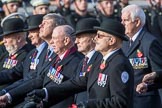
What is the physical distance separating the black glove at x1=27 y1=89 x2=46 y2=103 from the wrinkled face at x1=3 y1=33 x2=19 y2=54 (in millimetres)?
2623

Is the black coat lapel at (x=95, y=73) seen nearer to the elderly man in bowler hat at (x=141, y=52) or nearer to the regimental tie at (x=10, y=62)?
the elderly man in bowler hat at (x=141, y=52)

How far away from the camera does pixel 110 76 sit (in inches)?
268

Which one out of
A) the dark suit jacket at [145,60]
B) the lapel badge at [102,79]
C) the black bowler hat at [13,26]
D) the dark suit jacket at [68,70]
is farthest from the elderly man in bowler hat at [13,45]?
the lapel badge at [102,79]

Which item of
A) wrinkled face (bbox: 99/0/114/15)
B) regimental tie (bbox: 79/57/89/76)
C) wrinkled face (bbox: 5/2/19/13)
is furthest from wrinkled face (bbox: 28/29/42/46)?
wrinkled face (bbox: 99/0/114/15)

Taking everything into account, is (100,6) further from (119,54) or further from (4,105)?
(119,54)

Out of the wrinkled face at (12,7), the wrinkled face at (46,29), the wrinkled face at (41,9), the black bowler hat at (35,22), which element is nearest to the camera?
the wrinkled face at (46,29)

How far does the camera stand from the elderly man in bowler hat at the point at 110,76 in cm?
667

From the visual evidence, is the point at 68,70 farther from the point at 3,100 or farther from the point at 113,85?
the point at 113,85

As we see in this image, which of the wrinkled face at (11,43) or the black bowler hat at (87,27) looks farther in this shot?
the wrinkled face at (11,43)

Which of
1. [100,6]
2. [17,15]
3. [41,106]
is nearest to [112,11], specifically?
[100,6]

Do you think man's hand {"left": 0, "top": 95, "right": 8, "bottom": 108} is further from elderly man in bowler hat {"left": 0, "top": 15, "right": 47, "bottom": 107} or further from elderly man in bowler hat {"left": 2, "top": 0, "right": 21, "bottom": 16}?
elderly man in bowler hat {"left": 2, "top": 0, "right": 21, "bottom": 16}

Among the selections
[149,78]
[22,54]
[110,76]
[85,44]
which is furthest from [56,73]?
[22,54]

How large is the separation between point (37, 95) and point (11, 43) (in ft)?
9.36

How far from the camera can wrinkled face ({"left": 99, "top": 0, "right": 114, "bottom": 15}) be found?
1449 cm
